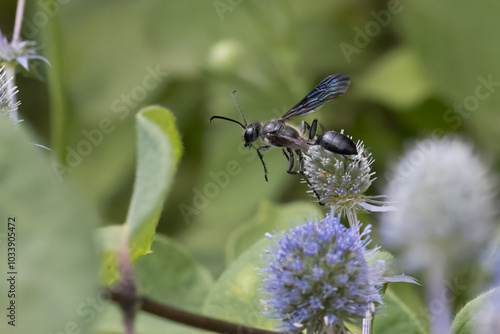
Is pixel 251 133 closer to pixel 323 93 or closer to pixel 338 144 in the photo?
pixel 323 93

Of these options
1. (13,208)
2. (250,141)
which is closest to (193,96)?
(250,141)

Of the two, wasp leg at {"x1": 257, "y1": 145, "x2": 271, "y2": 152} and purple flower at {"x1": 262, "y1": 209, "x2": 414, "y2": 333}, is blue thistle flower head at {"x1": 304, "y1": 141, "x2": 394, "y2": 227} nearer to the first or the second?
purple flower at {"x1": 262, "y1": 209, "x2": 414, "y2": 333}

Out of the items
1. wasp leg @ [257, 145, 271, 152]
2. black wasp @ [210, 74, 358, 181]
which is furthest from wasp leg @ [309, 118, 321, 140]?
wasp leg @ [257, 145, 271, 152]

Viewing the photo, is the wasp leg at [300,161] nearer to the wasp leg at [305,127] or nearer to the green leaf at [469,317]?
the wasp leg at [305,127]

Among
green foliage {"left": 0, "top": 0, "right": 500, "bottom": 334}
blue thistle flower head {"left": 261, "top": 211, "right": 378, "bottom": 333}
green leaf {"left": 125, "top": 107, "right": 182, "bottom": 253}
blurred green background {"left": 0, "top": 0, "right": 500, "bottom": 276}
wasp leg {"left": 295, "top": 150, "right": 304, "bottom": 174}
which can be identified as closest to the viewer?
green leaf {"left": 125, "top": 107, "right": 182, "bottom": 253}

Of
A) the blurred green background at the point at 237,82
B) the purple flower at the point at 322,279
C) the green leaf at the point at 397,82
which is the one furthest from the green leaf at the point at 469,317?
the green leaf at the point at 397,82

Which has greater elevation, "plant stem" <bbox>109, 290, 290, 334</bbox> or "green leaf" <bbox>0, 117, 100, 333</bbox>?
"green leaf" <bbox>0, 117, 100, 333</bbox>

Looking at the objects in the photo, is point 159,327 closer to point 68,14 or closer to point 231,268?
point 231,268
